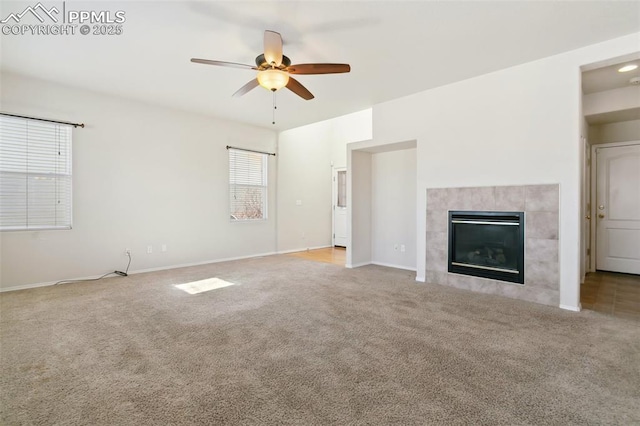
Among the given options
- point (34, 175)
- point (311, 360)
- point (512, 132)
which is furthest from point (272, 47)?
point (34, 175)

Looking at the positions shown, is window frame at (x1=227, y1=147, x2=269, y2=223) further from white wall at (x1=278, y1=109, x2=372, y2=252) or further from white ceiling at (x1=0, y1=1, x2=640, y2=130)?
white ceiling at (x1=0, y1=1, x2=640, y2=130)

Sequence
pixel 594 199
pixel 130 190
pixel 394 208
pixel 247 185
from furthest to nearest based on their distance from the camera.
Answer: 1. pixel 247 185
2. pixel 394 208
3. pixel 594 199
4. pixel 130 190

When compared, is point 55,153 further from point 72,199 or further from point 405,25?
point 405,25

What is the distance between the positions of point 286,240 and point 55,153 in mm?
4321

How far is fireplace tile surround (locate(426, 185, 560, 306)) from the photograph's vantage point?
3.40m

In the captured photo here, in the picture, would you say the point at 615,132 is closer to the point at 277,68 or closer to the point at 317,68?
the point at 317,68

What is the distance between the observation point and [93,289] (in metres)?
4.03

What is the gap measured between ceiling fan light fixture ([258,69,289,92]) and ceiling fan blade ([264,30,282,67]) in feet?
0.36

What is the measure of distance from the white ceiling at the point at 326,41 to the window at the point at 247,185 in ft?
6.43

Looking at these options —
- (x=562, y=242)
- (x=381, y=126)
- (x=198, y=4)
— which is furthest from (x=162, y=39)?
(x=562, y=242)

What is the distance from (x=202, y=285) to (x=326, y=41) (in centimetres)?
337

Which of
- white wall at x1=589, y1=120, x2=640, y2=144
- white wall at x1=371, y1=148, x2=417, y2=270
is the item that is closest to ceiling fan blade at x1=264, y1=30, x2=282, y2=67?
white wall at x1=371, y1=148, x2=417, y2=270

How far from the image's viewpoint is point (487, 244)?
394 cm

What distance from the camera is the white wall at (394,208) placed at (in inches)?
207
